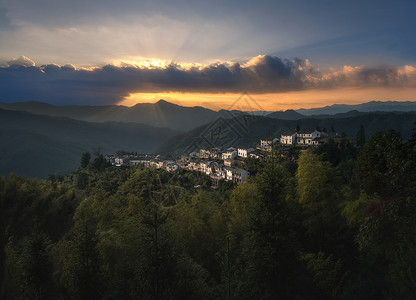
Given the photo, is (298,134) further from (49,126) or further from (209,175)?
(49,126)

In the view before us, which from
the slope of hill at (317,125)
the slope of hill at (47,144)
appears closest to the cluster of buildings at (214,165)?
the slope of hill at (47,144)

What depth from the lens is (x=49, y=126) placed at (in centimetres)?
19600

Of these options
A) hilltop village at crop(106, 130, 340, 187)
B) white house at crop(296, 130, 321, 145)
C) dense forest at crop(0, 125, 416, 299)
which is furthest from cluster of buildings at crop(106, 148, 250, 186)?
dense forest at crop(0, 125, 416, 299)

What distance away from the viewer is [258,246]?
8.65 meters

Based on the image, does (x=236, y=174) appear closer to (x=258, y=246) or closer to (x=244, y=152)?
(x=244, y=152)

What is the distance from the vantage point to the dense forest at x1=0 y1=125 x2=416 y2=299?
7.21 m

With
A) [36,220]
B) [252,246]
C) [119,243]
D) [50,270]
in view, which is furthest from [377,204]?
[36,220]

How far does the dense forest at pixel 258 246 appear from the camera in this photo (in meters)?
7.21

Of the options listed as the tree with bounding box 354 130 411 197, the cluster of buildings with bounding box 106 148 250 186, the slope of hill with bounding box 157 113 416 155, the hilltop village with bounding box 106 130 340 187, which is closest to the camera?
the tree with bounding box 354 130 411 197

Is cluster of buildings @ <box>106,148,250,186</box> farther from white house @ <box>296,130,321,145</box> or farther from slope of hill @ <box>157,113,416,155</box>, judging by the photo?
slope of hill @ <box>157,113,416,155</box>

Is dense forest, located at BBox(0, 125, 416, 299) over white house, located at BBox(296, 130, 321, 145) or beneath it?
beneath

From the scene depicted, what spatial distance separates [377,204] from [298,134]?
36302 mm

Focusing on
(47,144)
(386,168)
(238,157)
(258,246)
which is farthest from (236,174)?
(47,144)

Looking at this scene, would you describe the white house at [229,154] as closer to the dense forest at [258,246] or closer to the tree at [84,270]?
the dense forest at [258,246]
